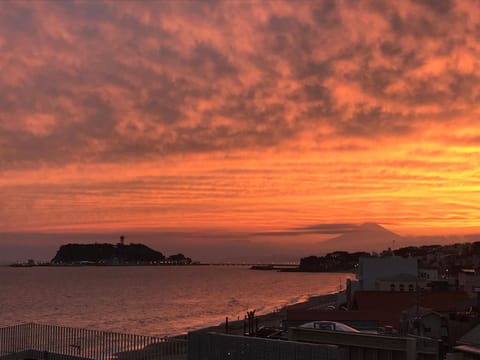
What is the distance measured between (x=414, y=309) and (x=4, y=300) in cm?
12380

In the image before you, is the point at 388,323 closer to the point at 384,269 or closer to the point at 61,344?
the point at 61,344

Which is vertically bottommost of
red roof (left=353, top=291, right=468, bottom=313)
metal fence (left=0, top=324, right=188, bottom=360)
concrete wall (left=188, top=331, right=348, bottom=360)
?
red roof (left=353, top=291, right=468, bottom=313)

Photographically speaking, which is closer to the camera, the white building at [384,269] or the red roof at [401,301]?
the red roof at [401,301]

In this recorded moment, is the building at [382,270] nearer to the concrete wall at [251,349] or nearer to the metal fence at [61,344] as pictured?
the metal fence at [61,344]

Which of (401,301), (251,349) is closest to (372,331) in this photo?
(251,349)

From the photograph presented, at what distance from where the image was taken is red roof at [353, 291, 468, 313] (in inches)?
2292

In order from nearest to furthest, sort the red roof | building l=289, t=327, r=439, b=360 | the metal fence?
building l=289, t=327, r=439, b=360
the metal fence
the red roof

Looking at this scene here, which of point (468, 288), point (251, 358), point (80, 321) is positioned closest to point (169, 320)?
point (80, 321)

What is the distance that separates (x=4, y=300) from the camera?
5832 inches

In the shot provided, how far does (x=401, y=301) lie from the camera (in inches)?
2420

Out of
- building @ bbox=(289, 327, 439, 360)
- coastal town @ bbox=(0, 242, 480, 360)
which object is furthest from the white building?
building @ bbox=(289, 327, 439, 360)

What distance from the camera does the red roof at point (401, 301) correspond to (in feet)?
191

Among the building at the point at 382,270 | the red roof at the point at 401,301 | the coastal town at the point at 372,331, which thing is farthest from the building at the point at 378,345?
the building at the point at 382,270

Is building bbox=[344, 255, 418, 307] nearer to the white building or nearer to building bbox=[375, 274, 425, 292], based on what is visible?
the white building
